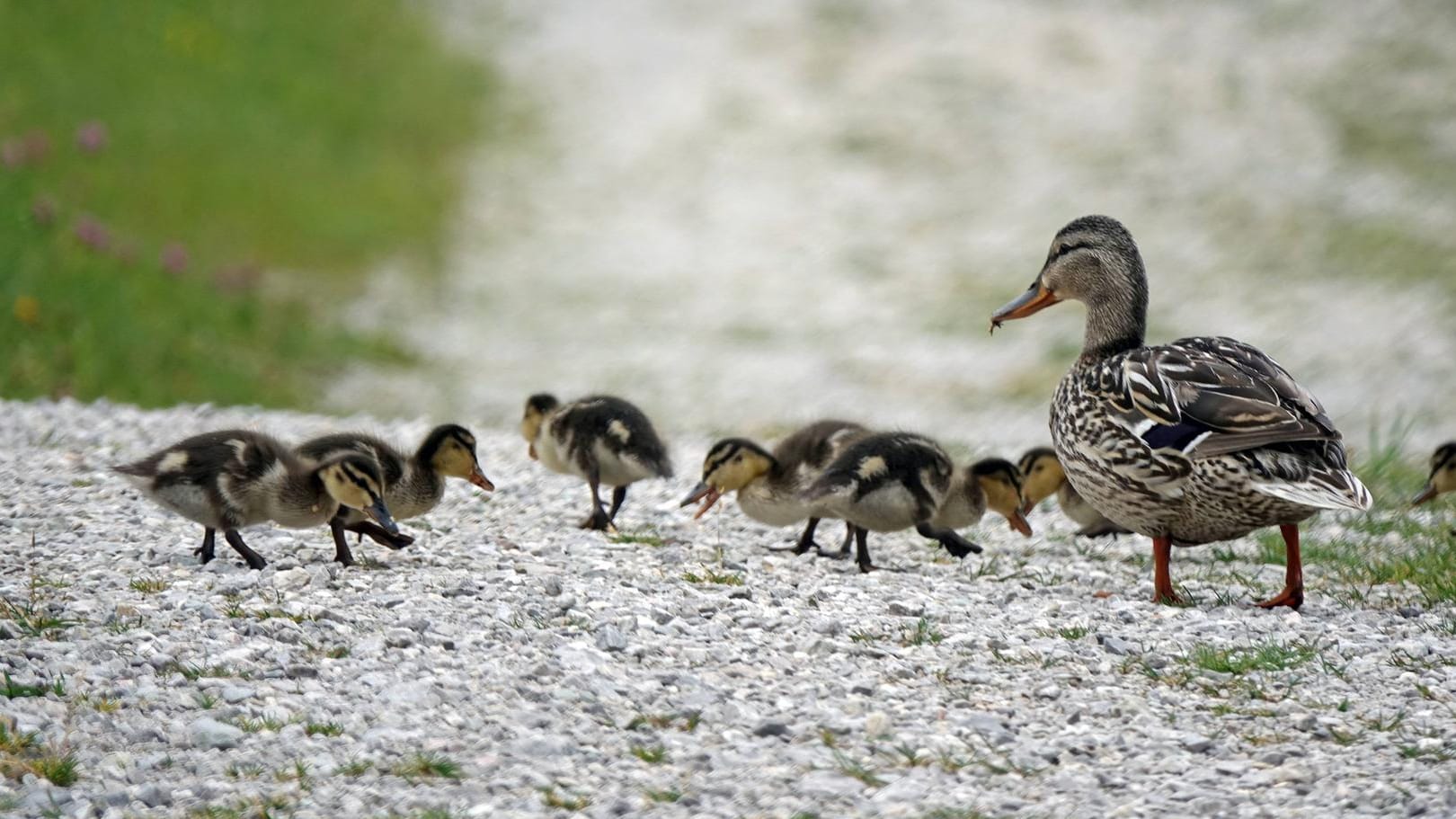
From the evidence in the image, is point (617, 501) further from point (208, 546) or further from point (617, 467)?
point (208, 546)

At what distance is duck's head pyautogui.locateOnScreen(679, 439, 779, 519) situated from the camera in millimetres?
8828

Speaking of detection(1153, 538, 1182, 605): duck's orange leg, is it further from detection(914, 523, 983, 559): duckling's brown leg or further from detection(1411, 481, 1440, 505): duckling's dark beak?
detection(1411, 481, 1440, 505): duckling's dark beak

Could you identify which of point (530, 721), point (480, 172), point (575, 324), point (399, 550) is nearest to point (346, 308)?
point (575, 324)

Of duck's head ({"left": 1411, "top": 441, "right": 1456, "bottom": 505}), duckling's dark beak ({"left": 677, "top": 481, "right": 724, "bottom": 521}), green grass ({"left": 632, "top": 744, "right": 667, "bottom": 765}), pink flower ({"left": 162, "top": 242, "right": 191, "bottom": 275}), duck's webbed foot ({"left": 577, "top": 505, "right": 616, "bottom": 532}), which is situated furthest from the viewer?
pink flower ({"left": 162, "top": 242, "right": 191, "bottom": 275})

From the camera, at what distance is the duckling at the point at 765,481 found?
346 inches

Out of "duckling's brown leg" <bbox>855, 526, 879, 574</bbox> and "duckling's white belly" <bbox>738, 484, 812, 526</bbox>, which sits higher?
"duckling's white belly" <bbox>738, 484, 812, 526</bbox>

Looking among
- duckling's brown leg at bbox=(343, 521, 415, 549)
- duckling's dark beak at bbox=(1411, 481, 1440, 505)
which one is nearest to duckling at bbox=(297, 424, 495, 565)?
duckling's brown leg at bbox=(343, 521, 415, 549)

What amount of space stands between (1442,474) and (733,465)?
4.23m

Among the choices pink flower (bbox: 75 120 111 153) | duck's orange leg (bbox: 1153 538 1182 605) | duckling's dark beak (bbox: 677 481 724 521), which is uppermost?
pink flower (bbox: 75 120 111 153)

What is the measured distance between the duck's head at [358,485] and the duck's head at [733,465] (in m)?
1.90

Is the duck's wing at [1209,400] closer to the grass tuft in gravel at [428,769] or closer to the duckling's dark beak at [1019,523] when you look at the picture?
the duckling's dark beak at [1019,523]

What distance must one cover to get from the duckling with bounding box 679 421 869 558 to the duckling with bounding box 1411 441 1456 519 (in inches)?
138

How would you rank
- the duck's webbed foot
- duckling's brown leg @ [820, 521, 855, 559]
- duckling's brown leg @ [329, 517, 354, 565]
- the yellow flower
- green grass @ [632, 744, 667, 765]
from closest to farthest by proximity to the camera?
green grass @ [632, 744, 667, 765] < duckling's brown leg @ [329, 517, 354, 565] < duckling's brown leg @ [820, 521, 855, 559] < the duck's webbed foot < the yellow flower

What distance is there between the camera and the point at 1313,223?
19594 mm
